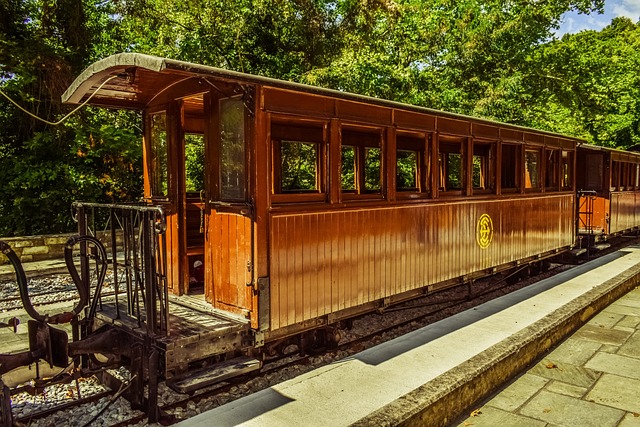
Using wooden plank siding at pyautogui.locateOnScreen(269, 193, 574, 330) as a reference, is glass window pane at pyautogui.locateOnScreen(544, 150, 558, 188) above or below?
above

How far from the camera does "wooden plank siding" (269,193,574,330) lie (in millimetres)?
4926

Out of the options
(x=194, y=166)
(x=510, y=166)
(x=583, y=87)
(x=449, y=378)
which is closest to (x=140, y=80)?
(x=449, y=378)

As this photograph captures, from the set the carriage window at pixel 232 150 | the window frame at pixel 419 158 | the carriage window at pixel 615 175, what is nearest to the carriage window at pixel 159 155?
the carriage window at pixel 232 150

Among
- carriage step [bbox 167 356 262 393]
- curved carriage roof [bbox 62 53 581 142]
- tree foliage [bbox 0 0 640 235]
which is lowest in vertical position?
carriage step [bbox 167 356 262 393]

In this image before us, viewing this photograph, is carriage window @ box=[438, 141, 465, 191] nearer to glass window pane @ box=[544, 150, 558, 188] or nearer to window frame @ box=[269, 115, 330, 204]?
window frame @ box=[269, 115, 330, 204]

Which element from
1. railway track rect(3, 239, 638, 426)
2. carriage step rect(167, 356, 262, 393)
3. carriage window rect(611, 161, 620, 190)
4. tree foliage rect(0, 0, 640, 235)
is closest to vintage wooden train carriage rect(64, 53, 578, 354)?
carriage step rect(167, 356, 262, 393)

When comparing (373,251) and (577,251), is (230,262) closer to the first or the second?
(373,251)

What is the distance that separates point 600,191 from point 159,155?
13635 mm

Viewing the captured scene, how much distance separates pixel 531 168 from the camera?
991cm

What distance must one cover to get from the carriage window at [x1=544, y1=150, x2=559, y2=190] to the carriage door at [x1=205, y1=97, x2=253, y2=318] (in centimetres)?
808

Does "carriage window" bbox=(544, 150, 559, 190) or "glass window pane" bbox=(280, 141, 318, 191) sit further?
"glass window pane" bbox=(280, 141, 318, 191)

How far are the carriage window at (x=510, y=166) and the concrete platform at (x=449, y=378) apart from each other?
283 cm

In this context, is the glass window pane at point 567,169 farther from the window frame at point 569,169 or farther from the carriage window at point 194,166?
the carriage window at point 194,166

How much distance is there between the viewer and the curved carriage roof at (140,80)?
3925 millimetres
